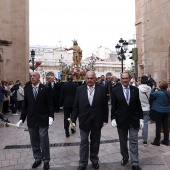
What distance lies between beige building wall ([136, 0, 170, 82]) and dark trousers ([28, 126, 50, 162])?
836 centimetres

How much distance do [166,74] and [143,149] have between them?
6449 mm

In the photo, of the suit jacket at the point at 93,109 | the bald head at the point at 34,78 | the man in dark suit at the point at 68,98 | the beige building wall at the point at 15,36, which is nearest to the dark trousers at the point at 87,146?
the suit jacket at the point at 93,109

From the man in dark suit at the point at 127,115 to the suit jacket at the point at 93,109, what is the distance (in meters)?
0.25

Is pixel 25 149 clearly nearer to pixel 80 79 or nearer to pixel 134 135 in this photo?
pixel 134 135

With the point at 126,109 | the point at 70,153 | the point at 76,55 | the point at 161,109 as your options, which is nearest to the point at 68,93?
the point at 70,153

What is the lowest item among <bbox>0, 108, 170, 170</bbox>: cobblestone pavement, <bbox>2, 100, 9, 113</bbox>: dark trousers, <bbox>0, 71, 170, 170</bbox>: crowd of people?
<bbox>0, 108, 170, 170</bbox>: cobblestone pavement

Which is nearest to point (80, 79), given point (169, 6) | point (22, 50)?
point (22, 50)

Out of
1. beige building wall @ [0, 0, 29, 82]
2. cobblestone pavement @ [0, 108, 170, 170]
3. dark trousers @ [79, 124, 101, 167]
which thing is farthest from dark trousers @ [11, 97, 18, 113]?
dark trousers @ [79, 124, 101, 167]

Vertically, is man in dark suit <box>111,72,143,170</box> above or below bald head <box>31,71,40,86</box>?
below

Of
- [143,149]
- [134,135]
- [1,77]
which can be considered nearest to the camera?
[134,135]

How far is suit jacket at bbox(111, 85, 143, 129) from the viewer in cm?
497

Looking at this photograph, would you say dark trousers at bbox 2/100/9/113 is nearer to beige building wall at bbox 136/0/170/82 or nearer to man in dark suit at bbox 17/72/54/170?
beige building wall at bbox 136/0/170/82

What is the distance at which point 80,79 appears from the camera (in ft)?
52.4

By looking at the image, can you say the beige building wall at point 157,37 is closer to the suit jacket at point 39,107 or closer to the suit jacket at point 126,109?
the suit jacket at point 126,109
